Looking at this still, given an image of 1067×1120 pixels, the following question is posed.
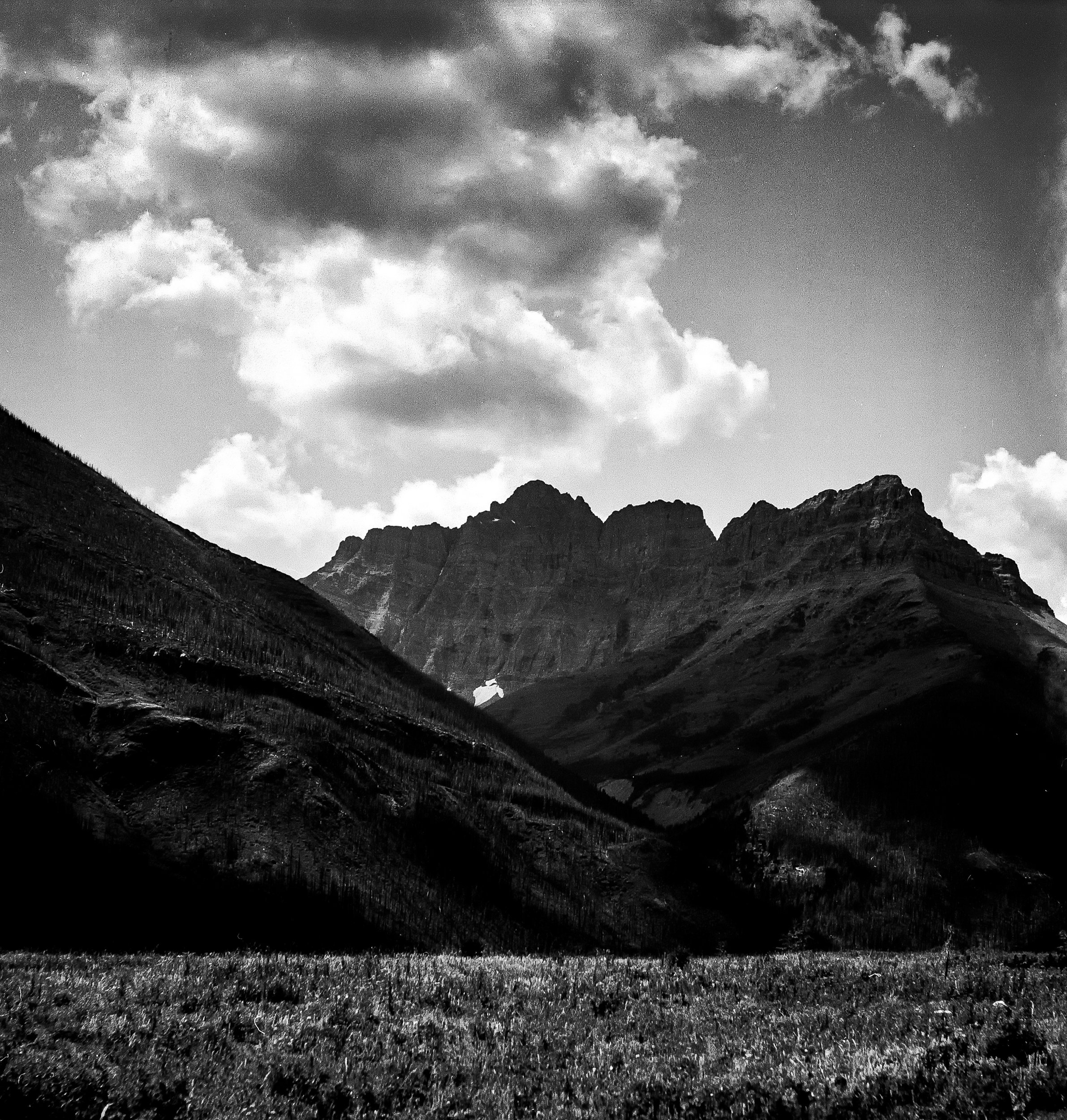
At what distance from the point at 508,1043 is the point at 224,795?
275 feet

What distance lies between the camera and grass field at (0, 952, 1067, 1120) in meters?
17.3

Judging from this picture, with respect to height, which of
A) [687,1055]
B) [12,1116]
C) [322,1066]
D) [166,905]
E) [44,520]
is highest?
[44,520]

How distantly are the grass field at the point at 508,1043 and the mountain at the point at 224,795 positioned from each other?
2175cm

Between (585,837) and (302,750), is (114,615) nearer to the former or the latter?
(302,750)

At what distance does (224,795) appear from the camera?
327 feet

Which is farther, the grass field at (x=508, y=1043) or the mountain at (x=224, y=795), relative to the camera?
the mountain at (x=224, y=795)

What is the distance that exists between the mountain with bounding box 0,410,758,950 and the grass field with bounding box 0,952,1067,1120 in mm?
21747

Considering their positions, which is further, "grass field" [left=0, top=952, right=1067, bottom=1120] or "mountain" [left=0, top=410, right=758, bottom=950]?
"mountain" [left=0, top=410, right=758, bottom=950]

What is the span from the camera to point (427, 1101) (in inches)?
712

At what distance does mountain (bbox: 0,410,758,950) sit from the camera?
264 feet

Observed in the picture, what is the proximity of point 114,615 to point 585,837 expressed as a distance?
6749 centimetres

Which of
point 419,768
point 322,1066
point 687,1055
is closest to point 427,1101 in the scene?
point 322,1066

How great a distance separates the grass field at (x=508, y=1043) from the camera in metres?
17.3

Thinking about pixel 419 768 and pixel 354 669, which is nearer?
pixel 419 768
